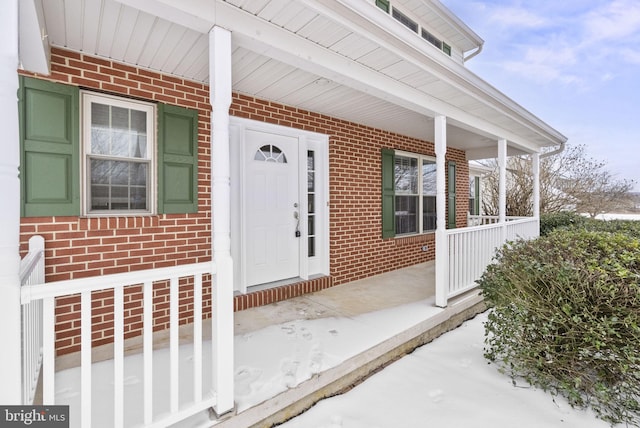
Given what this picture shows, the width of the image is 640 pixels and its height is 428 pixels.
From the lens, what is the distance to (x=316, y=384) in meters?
2.15

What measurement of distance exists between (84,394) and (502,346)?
285 centimetres

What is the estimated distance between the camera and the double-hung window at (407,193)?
5102 mm

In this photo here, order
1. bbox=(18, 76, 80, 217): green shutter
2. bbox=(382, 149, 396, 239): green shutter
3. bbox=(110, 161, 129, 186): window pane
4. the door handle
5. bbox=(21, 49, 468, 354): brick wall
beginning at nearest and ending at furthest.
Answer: bbox=(18, 76, 80, 217): green shutter, bbox=(21, 49, 468, 354): brick wall, bbox=(110, 161, 129, 186): window pane, the door handle, bbox=(382, 149, 396, 239): green shutter

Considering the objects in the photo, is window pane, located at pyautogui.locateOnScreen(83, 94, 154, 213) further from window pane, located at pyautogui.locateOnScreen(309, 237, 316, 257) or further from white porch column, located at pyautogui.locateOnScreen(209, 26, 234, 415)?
window pane, located at pyautogui.locateOnScreen(309, 237, 316, 257)

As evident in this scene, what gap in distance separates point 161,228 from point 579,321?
3.34 metres

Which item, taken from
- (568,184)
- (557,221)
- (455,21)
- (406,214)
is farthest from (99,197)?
(568,184)

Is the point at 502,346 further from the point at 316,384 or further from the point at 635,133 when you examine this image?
the point at 635,133

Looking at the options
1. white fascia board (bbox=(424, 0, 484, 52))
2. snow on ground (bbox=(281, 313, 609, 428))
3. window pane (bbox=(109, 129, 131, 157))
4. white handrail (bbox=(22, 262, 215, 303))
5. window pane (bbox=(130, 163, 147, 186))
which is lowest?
snow on ground (bbox=(281, 313, 609, 428))

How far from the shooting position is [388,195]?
16.8ft

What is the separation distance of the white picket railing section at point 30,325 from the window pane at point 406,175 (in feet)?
15.6

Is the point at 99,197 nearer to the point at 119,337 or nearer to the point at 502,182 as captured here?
the point at 119,337

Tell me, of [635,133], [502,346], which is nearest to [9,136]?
[502,346]

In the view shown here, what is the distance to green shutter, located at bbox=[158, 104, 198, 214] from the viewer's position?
2.86 meters

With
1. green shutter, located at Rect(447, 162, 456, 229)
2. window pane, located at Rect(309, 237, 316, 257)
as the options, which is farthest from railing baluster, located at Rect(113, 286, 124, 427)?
green shutter, located at Rect(447, 162, 456, 229)
